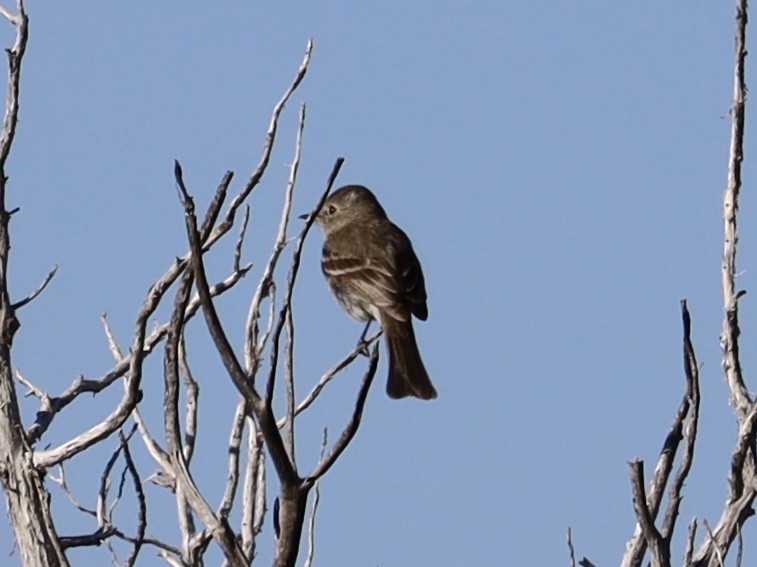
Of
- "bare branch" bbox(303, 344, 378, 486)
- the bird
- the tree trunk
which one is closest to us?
"bare branch" bbox(303, 344, 378, 486)

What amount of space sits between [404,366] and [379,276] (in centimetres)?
105

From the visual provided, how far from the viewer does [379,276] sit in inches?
Answer: 408

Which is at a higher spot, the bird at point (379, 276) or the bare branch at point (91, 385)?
the bird at point (379, 276)

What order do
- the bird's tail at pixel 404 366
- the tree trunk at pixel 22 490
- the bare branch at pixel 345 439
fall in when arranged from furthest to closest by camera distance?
the bird's tail at pixel 404 366
the tree trunk at pixel 22 490
the bare branch at pixel 345 439

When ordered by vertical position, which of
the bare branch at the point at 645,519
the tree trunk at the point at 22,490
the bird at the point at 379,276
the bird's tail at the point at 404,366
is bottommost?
the bare branch at the point at 645,519

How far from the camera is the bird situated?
9492 mm

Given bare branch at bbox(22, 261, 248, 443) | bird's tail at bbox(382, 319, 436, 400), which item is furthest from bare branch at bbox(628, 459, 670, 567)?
bird's tail at bbox(382, 319, 436, 400)

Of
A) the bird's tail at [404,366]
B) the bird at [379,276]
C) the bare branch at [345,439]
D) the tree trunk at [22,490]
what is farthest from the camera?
the bird at [379,276]

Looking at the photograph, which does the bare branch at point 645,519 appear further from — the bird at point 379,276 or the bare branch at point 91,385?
the bird at point 379,276

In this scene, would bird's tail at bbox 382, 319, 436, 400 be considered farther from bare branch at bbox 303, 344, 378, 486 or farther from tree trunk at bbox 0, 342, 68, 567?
bare branch at bbox 303, 344, 378, 486

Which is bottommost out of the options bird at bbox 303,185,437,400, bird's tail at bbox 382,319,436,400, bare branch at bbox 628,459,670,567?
bare branch at bbox 628,459,670,567

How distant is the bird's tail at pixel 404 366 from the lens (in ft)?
30.5

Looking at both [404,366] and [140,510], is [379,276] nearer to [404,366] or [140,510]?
[404,366]

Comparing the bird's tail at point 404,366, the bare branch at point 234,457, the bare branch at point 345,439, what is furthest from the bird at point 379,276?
the bare branch at point 345,439
